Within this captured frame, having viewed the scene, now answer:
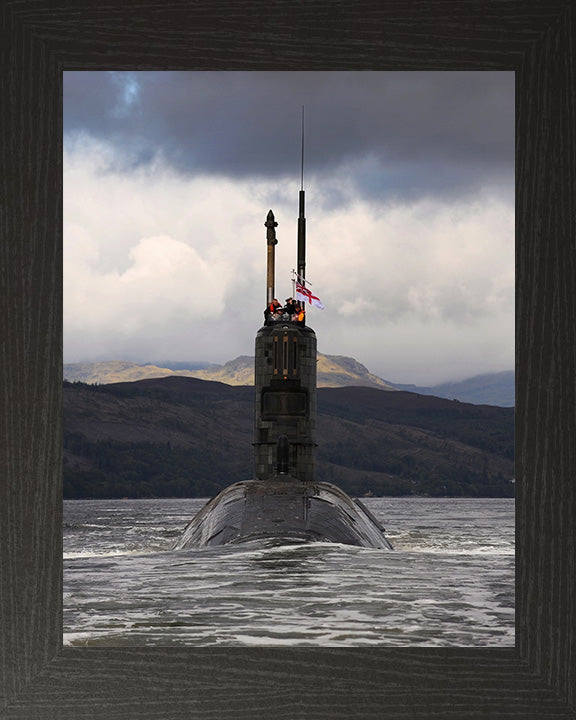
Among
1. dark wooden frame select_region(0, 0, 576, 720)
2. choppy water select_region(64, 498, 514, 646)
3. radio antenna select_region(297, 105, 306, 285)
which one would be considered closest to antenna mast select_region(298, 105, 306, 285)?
radio antenna select_region(297, 105, 306, 285)

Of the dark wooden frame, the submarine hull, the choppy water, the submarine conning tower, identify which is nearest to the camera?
the dark wooden frame

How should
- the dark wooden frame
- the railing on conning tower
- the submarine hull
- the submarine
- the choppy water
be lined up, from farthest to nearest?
the railing on conning tower
the submarine
the submarine hull
the choppy water
the dark wooden frame

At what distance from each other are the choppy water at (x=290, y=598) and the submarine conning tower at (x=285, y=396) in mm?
10733

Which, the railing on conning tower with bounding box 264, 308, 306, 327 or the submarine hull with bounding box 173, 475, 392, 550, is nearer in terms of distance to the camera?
the submarine hull with bounding box 173, 475, 392, 550

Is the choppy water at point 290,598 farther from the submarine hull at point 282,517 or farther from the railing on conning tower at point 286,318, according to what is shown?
the railing on conning tower at point 286,318

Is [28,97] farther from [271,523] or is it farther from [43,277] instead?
[271,523]

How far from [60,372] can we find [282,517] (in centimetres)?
1714

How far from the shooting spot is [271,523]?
20375 millimetres

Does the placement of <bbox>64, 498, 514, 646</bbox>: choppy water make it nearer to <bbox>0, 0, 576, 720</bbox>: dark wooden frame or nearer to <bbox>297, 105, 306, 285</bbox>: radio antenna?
<bbox>0, 0, 576, 720</bbox>: dark wooden frame

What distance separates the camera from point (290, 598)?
9.23 metres

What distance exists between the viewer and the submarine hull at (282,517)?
779 inches

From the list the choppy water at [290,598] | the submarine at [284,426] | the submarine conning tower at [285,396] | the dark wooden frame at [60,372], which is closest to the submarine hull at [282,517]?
the submarine at [284,426]

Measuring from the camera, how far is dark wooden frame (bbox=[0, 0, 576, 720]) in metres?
4.18

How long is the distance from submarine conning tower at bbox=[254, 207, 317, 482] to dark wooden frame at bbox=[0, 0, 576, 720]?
22.4 m
